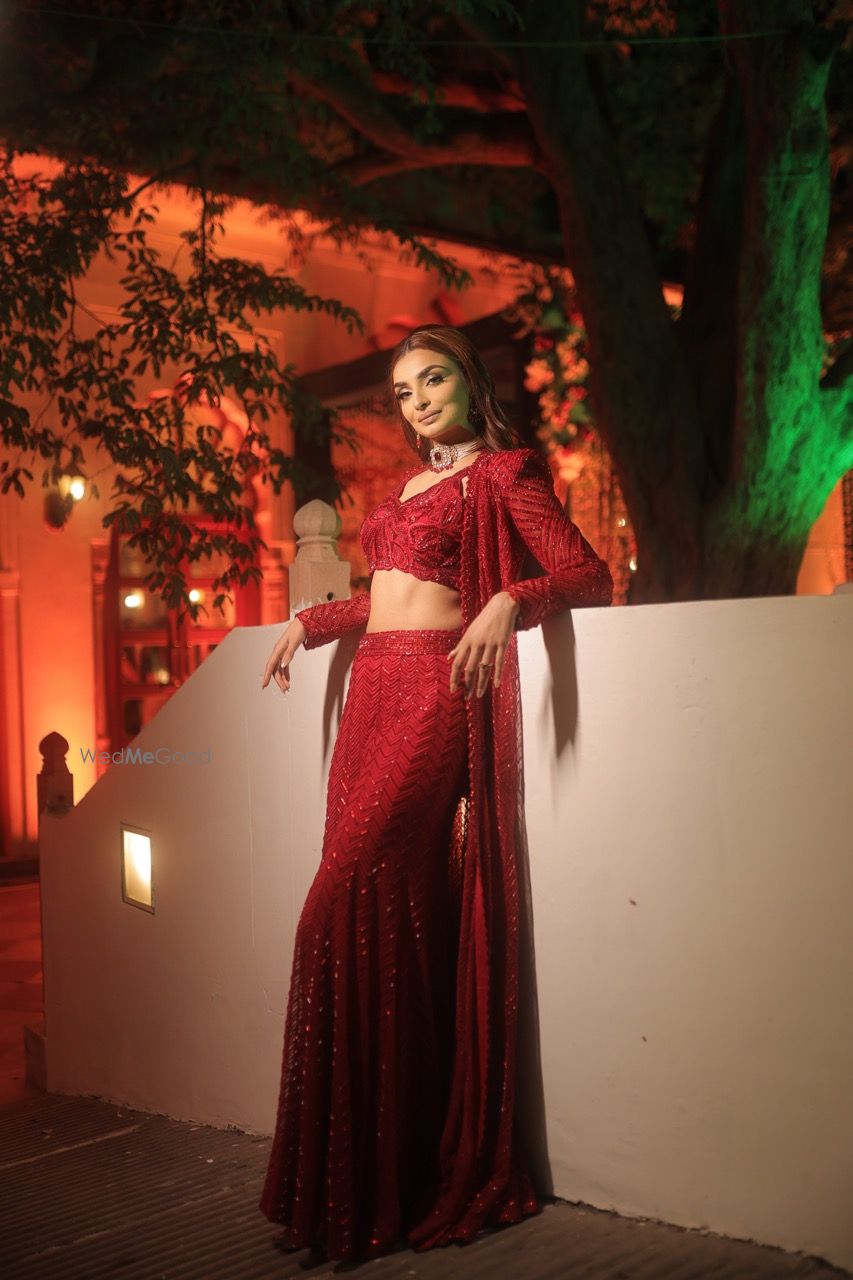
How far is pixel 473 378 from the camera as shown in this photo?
271cm

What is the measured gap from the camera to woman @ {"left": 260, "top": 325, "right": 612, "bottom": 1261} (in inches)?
98.0

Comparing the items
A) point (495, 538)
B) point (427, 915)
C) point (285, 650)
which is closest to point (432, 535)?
point (495, 538)

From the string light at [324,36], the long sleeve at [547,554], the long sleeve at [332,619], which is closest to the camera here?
the long sleeve at [547,554]

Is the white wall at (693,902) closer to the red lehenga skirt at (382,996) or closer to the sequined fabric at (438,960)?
the sequined fabric at (438,960)

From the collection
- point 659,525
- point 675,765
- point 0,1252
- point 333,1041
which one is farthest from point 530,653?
point 659,525

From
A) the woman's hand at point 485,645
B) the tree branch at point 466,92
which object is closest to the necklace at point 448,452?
the woman's hand at point 485,645

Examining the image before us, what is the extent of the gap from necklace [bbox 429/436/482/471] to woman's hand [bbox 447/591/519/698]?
1.60 ft

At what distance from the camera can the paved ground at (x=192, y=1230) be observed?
2287 mm

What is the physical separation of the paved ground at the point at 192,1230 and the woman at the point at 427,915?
0.10 m

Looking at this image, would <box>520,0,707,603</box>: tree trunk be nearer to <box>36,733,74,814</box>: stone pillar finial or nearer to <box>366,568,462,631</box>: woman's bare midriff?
<box>36,733,74,814</box>: stone pillar finial

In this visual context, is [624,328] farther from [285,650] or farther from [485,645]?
[485,645]

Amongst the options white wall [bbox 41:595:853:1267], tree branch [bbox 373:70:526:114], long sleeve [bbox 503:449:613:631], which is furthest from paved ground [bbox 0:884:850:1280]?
tree branch [bbox 373:70:526:114]

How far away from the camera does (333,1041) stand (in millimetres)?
2529

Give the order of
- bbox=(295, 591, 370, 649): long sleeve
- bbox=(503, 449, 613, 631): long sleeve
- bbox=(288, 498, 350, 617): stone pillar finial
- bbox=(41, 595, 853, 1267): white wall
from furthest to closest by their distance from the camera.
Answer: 1. bbox=(288, 498, 350, 617): stone pillar finial
2. bbox=(295, 591, 370, 649): long sleeve
3. bbox=(503, 449, 613, 631): long sleeve
4. bbox=(41, 595, 853, 1267): white wall
